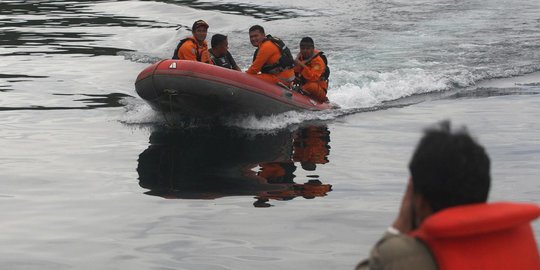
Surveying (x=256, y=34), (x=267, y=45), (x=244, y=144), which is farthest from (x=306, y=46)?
(x=244, y=144)

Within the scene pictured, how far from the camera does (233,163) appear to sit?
1006cm

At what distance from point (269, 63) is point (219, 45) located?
0.67m

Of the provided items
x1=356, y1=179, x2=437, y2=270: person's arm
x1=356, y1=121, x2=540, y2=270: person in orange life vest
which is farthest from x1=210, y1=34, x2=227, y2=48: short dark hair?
x1=356, y1=179, x2=437, y2=270: person's arm

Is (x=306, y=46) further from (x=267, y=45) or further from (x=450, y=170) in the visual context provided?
(x=450, y=170)

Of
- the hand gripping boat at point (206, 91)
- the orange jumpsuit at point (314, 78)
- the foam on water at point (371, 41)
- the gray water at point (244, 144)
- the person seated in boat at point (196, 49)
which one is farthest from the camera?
the foam on water at point (371, 41)

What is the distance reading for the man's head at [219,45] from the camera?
12.3 meters

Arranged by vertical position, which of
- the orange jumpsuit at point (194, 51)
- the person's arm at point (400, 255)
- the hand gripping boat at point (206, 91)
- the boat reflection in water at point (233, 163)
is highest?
the person's arm at point (400, 255)

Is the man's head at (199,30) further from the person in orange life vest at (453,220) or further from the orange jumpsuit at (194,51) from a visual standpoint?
the person in orange life vest at (453,220)

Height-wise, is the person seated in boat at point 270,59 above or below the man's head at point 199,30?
below

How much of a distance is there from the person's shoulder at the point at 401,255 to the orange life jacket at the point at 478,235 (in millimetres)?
19

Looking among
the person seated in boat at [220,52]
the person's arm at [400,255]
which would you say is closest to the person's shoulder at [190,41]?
the person seated in boat at [220,52]

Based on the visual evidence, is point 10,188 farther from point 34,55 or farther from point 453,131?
point 34,55

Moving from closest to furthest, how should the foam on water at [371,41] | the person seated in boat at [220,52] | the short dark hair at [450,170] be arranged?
the short dark hair at [450,170] < the person seated in boat at [220,52] < the foam on water at [371,41]

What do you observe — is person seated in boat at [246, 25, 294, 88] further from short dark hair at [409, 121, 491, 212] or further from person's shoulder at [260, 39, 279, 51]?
short dark hair at [409, 121, 491, 212]
